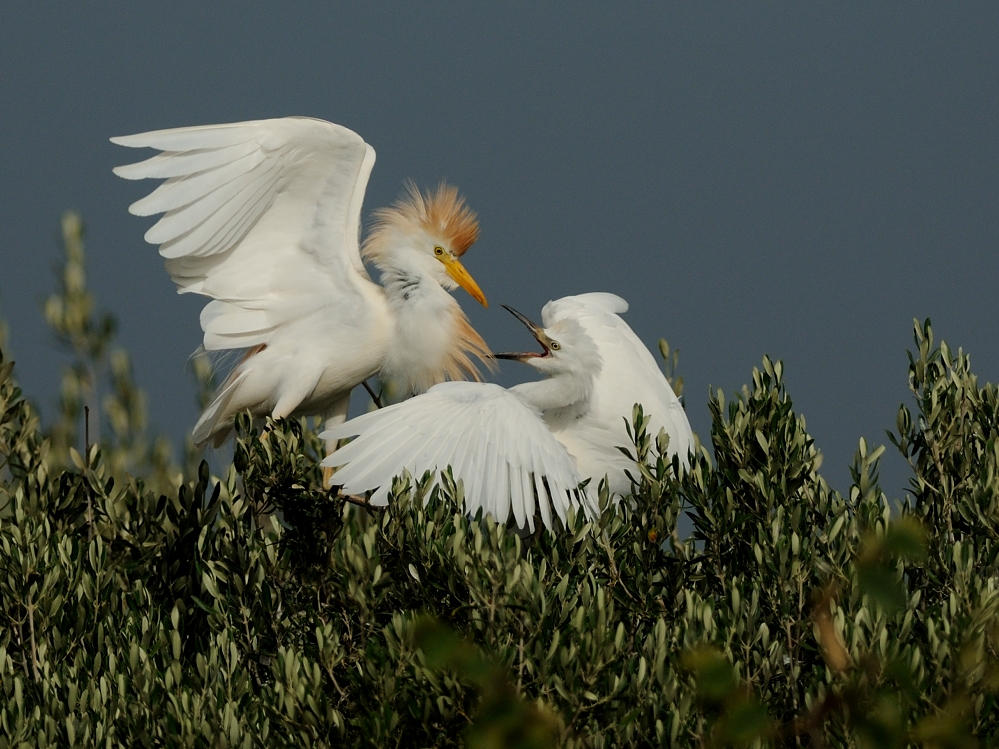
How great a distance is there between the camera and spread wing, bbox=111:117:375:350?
185 inches

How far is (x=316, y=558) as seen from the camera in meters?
3.46

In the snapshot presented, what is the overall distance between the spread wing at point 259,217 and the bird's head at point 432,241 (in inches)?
6.2

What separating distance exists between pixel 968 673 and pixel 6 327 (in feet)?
14.7

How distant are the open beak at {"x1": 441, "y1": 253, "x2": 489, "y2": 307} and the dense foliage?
1738 mm

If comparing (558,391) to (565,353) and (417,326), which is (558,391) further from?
(417,326)

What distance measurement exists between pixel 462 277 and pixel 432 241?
0.22m

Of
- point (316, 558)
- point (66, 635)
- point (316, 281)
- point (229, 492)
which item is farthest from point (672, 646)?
point (316, 281)

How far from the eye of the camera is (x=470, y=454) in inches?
138

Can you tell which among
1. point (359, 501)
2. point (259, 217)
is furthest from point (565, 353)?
point (259, 217)

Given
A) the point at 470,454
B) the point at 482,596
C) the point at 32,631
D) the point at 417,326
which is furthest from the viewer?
the point at 417,326

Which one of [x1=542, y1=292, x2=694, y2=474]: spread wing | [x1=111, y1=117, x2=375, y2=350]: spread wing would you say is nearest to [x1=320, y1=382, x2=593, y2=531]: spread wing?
[x1=542, y1=292, x2=694, y2=474]: spread wing

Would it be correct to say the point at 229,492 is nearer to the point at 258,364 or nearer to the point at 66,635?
the point at 66,635

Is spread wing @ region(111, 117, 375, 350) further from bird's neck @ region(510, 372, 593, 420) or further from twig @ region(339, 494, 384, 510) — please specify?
twig @ region(339, 494, 384, 510)

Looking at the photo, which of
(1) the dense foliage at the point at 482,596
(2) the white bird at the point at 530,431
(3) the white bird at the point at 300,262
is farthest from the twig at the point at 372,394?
(1) the dense foliage at the point at 482,596
